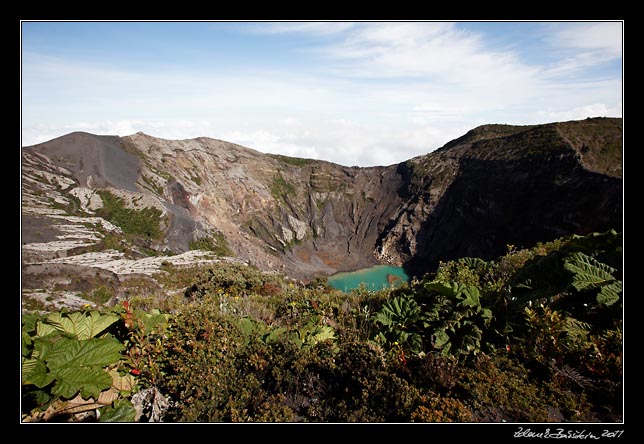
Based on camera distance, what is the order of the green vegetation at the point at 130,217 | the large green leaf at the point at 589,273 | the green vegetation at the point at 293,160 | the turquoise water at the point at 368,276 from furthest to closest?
the green vegetation at the point at 293,160 → the turquoise water at the point at 368,276 → the green vegetation at the point at 130,217 → the large green leaf at the point at 589,273

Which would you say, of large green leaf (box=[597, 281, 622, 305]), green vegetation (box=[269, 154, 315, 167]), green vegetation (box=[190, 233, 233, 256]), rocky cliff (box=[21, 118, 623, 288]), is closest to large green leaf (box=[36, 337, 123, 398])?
large green leaf (box=[597, 281, 622, 305])

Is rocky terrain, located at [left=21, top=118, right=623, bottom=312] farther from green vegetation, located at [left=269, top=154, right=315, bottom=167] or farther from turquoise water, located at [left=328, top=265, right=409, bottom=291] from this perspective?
turquoise water, located at [left=328, top=265, right=409, bottom=291]

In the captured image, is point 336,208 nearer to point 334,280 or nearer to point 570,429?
point 334,280

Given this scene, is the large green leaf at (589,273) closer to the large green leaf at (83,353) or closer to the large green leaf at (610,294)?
the large green leaf at (610,294)

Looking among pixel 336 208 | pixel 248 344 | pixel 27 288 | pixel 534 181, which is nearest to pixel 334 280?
pixel 336 208

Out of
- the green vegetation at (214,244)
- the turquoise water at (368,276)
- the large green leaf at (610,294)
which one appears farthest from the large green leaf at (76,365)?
the turquoise water at (368,276)

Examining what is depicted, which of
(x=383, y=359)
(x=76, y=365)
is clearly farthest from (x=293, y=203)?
(x=76, y=365)
